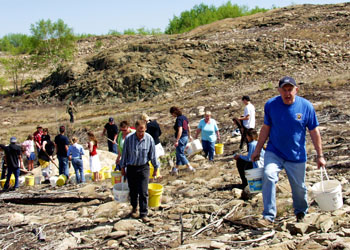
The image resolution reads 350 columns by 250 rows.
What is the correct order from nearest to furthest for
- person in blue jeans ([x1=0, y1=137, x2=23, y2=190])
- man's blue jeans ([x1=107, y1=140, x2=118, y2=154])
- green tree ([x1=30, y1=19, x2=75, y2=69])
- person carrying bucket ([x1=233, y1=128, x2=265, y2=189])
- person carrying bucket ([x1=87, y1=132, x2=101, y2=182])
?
person carrying bucket ([x1=233, y1=128, x2=265, y2=189]) → person carrying bucket ([x1=87, y1=132, x2=101, y2=182]) → person in blue jeans ([x1=0, y1=137, x2=23, y2=190]) → man's blue jeans ([x1=107, y1=140, x2=118, y2=154]) → green tree ([x1=30, y1=19, x2=75, y2=69])

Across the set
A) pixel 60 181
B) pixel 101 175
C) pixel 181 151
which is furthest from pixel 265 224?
pixel 60 181

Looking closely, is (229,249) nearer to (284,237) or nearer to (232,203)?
(284,237)

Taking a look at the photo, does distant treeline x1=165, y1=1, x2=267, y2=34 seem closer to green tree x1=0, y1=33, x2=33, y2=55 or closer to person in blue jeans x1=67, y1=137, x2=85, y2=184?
green tree x1=0, y1=33, x2=33, y2=55

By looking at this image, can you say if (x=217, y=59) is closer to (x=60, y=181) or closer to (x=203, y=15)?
(x=60, y=181)

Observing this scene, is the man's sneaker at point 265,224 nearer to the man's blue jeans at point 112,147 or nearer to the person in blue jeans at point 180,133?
the person in blue jeans at point 180,133

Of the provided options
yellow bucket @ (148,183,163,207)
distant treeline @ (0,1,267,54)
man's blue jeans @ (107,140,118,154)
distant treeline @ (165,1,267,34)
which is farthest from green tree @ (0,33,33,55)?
yellow bucket @ (148,183,163,207)

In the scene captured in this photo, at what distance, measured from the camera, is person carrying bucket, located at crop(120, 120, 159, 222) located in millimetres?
5840

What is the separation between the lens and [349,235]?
4219 millimetres

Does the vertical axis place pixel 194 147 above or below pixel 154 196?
above

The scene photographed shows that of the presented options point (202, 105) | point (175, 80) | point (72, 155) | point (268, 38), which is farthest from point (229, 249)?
point (268, 38)

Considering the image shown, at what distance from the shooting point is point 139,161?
5.86 m

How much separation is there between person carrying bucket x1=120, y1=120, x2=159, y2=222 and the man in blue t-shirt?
192 cm

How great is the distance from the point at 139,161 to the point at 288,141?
226 cm

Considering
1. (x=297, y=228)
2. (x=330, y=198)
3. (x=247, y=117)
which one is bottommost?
(x=297, y=228)
